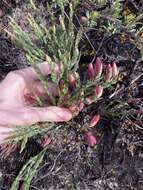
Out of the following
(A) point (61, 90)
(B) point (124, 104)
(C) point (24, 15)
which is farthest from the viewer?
(C) point (24, 15)

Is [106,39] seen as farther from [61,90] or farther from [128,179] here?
[128,179]

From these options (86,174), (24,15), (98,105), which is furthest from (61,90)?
(24,15)

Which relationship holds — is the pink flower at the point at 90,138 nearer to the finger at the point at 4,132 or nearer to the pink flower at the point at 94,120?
the pink flower at the point at 94,120

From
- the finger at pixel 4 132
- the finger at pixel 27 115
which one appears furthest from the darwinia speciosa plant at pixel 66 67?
the finger at pixel 4 132

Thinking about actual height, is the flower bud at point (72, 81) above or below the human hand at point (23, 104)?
above

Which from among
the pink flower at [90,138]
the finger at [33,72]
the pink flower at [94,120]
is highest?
the finger at [33,72]

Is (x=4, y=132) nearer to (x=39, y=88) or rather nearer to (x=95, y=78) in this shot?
(x=39, y=88)

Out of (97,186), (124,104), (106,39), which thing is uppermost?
(106,39)

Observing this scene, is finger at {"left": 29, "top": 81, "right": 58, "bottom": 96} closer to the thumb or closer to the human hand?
the human hand
